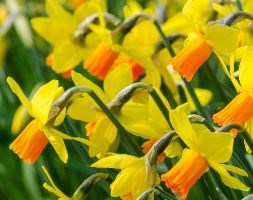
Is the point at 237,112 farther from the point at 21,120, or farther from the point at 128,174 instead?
the point at 21,120

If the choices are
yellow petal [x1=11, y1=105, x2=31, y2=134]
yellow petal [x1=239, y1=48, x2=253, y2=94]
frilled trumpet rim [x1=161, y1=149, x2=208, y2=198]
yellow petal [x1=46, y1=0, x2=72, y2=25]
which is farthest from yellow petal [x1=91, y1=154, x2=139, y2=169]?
yellow petal [x1=11, y1=105, x2=31, y2=134]

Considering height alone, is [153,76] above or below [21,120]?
above

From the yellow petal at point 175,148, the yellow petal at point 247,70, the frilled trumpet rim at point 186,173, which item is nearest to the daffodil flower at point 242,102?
the yellow petal at point 247,70

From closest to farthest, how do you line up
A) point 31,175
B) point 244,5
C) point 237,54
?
point 237,54 < point 244,5 < point 31,175

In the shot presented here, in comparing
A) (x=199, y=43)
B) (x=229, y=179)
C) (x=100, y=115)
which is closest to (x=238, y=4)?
(x=199, y=43)

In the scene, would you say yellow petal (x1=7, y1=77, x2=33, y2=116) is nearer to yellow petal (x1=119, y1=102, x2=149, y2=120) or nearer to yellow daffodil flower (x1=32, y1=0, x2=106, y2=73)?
yellow petal (x1=119, y1=102, x2=149, y2=120)

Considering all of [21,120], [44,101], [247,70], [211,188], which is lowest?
[21,120]

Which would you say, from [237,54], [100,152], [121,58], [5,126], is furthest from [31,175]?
[237,54]

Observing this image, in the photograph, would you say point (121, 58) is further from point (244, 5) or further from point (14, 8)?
point (14, 8)
